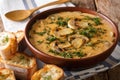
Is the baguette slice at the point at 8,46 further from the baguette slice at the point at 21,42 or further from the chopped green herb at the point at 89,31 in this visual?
the chopped green herb at the point at 89,31

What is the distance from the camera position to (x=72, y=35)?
1.92m

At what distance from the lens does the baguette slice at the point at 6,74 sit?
1.73 m

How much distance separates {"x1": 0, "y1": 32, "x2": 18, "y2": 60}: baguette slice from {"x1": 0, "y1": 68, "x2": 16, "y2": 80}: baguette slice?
0.31 feet

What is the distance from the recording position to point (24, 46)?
1991 mm

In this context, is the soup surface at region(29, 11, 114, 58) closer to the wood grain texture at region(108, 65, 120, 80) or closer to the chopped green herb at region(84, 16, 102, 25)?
the chopped green herb at region(84, 16, 102, 25)

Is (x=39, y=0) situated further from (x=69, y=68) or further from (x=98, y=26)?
(x=69, y=68)

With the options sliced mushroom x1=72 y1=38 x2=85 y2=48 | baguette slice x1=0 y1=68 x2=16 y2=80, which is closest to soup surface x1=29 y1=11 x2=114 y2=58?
sliced mushroom x1=72 y1=38 x2=85 y2=48

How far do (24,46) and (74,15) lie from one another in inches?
14.8

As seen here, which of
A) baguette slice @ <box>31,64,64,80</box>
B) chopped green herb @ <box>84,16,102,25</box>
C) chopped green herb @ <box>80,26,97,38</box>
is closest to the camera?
baguette slice @ <box>31,64,64,80</box>

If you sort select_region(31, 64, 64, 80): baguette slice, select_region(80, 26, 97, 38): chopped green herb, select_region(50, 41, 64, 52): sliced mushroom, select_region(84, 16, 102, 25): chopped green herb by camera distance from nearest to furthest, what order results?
select_region(31, 64, 64, 80): baguette slice → select_region(50, 41, 64, 52): sliced mushroom → select_region(80, 26, 97, 38): chopped green herb → select_region(84, 16, 102, 25): chopped green herb

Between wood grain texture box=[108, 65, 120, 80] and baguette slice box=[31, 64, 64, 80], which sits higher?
baguette slice box=[31, 64, 64, 80]

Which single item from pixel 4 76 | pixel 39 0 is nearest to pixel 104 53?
pixel 4 76

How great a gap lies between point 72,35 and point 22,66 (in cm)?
34

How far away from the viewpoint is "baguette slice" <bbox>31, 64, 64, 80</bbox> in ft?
5.61
